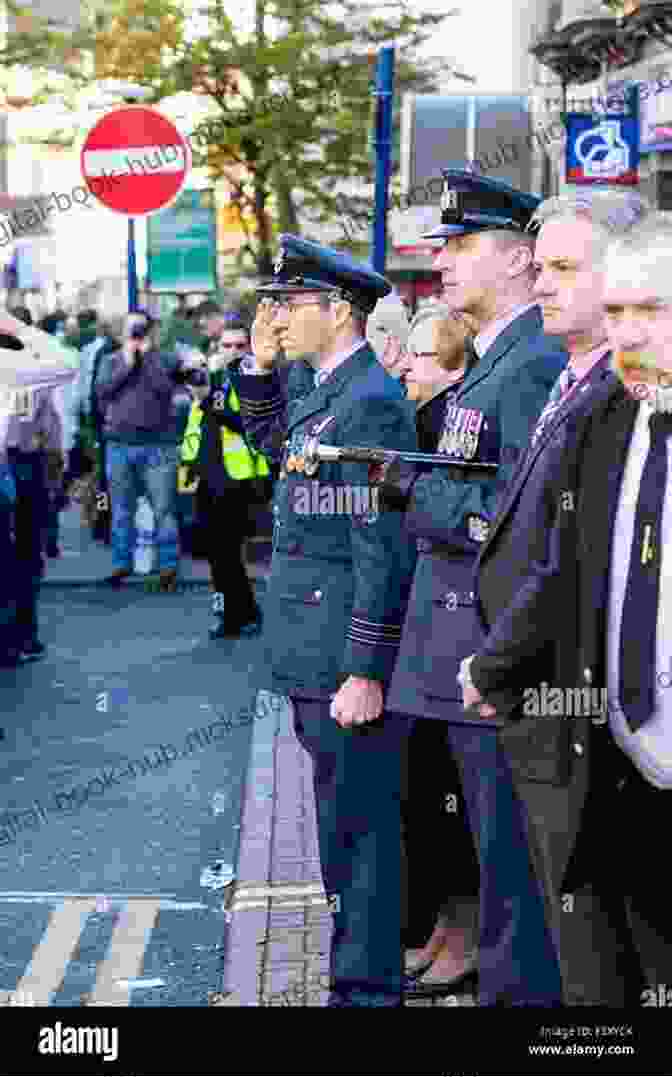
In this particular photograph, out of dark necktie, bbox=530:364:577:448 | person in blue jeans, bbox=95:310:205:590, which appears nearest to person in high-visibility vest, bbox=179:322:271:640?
person in blue jeans, bbox=95:310:205:590

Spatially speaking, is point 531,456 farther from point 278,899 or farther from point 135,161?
point 135,161

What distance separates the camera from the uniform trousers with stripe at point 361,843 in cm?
650

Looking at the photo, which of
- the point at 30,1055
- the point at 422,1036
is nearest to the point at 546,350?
the point at 422,1036

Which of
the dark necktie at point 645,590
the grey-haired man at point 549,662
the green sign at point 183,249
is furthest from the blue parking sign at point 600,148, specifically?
the dark necktie at point 645,590

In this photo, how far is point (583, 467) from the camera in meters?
4.70

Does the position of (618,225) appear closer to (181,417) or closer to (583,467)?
(583,467)

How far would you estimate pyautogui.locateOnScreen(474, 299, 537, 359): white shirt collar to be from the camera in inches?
236

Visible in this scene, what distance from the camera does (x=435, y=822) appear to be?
705 cm

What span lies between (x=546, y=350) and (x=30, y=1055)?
Result: 1981 millimetres

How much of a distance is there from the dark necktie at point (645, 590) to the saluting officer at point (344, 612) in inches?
66.6

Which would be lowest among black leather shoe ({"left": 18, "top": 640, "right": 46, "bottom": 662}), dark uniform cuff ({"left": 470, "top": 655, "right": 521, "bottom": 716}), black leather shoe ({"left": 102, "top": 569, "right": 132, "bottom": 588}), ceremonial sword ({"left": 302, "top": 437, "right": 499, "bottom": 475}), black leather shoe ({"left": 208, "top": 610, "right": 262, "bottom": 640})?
black leather shoe ({"left": 102, "top": 569, "right": 132, "bottom": 588})

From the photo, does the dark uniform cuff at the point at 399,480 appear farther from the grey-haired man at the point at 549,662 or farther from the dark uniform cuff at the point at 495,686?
the dark uniform cuff at the point at 495,686

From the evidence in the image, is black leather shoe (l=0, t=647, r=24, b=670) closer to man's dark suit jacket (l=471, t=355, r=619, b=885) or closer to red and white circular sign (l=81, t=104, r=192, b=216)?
red and white circular sign (l=81, t=104, r=192, b=216)

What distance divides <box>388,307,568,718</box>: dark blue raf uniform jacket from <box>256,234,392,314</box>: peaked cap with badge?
727 millimetres
